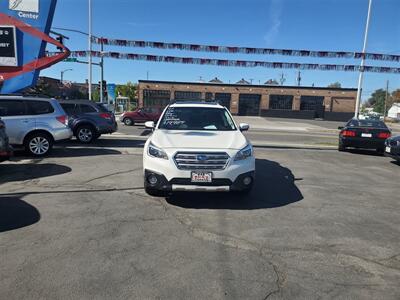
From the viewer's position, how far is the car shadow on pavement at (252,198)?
6302mm

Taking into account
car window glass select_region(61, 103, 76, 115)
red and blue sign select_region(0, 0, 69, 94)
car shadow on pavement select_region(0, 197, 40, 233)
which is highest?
red and blue sign select_region(0, 0, 69, 94)

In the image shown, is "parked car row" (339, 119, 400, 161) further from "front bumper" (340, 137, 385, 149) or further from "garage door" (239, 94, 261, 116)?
"garage door" (239, 94, 261, 116)

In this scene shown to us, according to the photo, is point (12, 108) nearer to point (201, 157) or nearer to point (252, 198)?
point (201, 157)

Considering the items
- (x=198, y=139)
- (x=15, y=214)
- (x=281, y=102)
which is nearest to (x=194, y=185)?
(x=198, y=139)

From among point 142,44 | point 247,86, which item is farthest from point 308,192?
point 247,86

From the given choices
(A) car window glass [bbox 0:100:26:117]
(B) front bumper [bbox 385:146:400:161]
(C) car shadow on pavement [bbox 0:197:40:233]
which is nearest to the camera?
(C) car shadow on pavement [bbox 0:197:40:233]

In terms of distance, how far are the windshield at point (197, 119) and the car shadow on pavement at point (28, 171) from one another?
3095 mm

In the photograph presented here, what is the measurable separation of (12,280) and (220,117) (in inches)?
207

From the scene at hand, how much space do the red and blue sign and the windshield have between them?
356 inches

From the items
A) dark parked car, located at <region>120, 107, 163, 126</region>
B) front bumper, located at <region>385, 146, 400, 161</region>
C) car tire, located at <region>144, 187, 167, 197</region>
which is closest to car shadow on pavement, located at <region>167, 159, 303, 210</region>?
Answer: car tire, located at <region>144, 187, 167, 197</region>

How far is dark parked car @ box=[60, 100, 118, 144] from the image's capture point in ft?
48.8

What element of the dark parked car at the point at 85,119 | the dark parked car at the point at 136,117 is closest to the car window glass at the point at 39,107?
the dark parked car at the point at 85,119

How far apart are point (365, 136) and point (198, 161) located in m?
10.7

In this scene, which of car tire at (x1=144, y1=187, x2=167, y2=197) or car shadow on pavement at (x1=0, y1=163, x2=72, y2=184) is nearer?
car tire at (x1=144, y1=187, x2=167, y2=197)
